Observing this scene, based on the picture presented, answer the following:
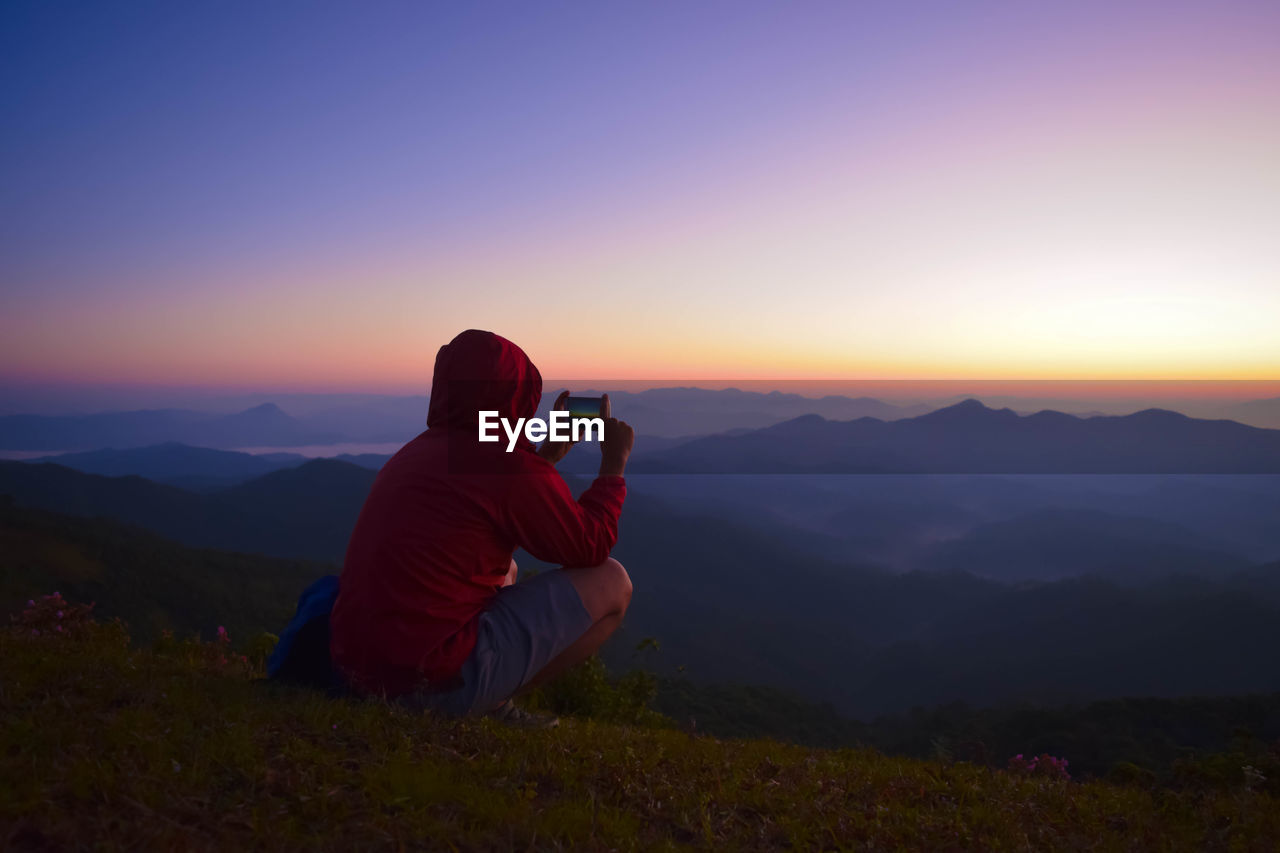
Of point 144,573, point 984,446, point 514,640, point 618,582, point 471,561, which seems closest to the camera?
point 471,561

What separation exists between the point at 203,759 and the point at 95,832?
1.78 feet

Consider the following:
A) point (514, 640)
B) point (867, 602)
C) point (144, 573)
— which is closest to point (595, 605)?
point (514, 640)

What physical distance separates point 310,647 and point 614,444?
202cm

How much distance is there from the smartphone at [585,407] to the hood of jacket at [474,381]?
2.12 feet

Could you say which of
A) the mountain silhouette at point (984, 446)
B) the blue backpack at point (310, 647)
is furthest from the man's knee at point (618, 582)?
the mountain silhouette at point (984, 446)

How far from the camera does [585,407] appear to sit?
13.7ft

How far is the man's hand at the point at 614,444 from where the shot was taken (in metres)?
3.87

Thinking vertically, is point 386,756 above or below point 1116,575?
above

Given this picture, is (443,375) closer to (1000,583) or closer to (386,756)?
(386,756)

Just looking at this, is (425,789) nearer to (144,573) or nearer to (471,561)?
(471,561)

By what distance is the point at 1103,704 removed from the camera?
1487 centimetres

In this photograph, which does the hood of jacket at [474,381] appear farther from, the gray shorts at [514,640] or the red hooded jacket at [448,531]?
the gray shorts at [514,640]

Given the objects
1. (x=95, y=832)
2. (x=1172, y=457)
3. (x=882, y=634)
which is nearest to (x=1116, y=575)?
(x=1172, y=457)

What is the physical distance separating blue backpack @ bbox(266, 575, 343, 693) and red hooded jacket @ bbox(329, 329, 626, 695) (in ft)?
0.54
